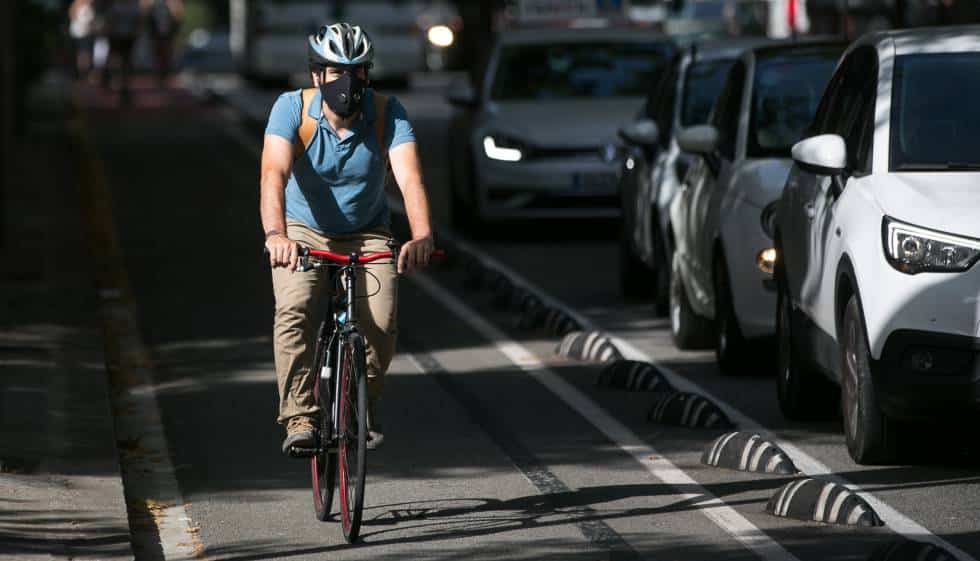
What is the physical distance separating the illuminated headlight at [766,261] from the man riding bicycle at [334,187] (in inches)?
138

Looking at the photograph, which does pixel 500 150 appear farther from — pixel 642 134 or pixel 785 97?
pixel 785 97

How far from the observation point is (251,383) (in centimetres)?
1191

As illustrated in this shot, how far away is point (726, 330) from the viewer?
1176cm

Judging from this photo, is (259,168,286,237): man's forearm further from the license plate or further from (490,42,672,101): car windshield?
(490,42,672,101): car windshield

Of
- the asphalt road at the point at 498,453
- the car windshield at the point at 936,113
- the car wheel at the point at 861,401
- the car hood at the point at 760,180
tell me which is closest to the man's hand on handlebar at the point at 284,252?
the asphalt road at the point at 498,453

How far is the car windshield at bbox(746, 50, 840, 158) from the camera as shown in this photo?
12.0 meters

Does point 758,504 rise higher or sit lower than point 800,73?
lower

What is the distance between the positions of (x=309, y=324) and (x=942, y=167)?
8.61ft

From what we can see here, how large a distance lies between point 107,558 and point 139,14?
3454 cm

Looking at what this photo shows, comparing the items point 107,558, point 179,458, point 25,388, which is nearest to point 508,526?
point 107,558

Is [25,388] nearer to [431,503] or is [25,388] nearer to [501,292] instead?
[431,503]

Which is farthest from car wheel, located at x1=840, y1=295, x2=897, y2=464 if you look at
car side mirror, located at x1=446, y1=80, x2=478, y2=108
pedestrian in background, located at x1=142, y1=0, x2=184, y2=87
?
pedestrian in background, located at x1=142, y1=0, x2=184, y2=87

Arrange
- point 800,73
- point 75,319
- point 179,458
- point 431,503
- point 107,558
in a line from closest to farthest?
point 107,558 < point 431,503 < point 179,458 < point 800,73 < point 75,319

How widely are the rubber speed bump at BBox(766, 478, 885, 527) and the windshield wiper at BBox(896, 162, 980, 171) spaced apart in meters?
1.44
